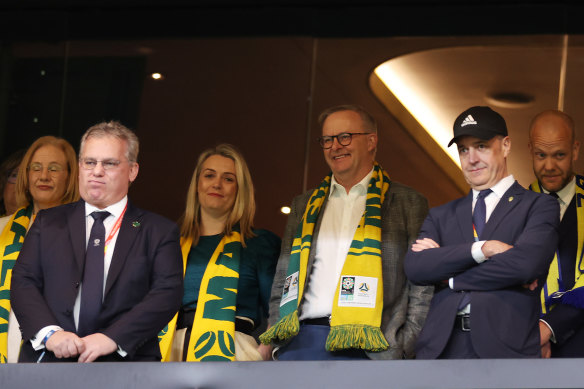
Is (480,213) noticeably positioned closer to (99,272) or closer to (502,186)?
(502,186)

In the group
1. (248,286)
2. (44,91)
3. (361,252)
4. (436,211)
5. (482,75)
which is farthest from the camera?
(44,91)

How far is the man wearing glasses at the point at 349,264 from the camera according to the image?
469 centimetres

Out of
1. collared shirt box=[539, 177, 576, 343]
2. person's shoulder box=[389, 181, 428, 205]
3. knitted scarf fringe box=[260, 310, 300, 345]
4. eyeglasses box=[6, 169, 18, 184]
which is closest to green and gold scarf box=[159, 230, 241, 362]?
knitted scarf fringe box=[260, 310, 300, 345]

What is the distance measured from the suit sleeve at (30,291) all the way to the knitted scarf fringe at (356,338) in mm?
1191

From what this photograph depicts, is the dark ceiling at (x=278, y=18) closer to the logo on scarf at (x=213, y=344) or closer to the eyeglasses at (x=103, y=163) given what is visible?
the logo on scarf at (x=213, y=344)

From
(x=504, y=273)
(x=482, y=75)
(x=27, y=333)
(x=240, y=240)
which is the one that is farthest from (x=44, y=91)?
(x=504, y=273)

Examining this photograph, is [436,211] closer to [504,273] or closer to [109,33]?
[504,273]

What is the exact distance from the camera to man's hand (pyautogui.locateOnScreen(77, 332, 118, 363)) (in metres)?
4.04

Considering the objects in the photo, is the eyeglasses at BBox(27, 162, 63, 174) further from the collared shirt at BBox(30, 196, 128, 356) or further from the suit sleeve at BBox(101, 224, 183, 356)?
the suit sleeve at BBox(101, 224, 183, 356)

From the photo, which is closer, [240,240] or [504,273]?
[504,273]

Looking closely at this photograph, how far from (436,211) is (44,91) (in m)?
3.47

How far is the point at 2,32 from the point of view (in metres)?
7.19

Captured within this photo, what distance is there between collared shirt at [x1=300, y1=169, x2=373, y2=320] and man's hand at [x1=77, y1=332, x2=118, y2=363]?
106cm

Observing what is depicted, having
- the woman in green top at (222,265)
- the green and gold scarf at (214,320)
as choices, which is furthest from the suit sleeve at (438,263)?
the green and gold scarf at (214,320)
